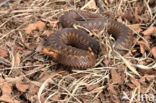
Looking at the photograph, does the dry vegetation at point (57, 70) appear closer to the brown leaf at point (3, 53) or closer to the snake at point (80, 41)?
the brown leaf at point (3, 53)

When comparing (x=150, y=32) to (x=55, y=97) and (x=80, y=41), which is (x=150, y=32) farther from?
(x=55, y=97)

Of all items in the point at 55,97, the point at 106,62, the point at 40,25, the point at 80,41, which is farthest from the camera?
the point at 40,25

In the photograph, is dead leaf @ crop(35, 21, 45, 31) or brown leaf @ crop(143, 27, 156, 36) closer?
brown leaf @ crop(143, 27, 156, 36)

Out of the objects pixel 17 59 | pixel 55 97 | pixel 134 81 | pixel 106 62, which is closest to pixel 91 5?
pixel 106 62

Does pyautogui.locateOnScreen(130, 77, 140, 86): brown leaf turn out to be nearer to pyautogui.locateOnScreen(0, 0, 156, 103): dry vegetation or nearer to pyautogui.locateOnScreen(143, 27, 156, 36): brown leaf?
pyautogui.locateOnScreen(0, 0, 156, 103): dry vegetation

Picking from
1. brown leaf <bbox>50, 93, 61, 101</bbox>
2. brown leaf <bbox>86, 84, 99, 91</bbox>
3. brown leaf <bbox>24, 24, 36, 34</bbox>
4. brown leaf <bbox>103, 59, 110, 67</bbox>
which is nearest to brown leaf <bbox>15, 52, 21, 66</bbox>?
brown leaf <bbox>24, 24, 36, 34</bbox>

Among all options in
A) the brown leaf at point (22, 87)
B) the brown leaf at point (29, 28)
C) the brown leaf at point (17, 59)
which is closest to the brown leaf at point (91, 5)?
the brown leaf at point (29, 28)
